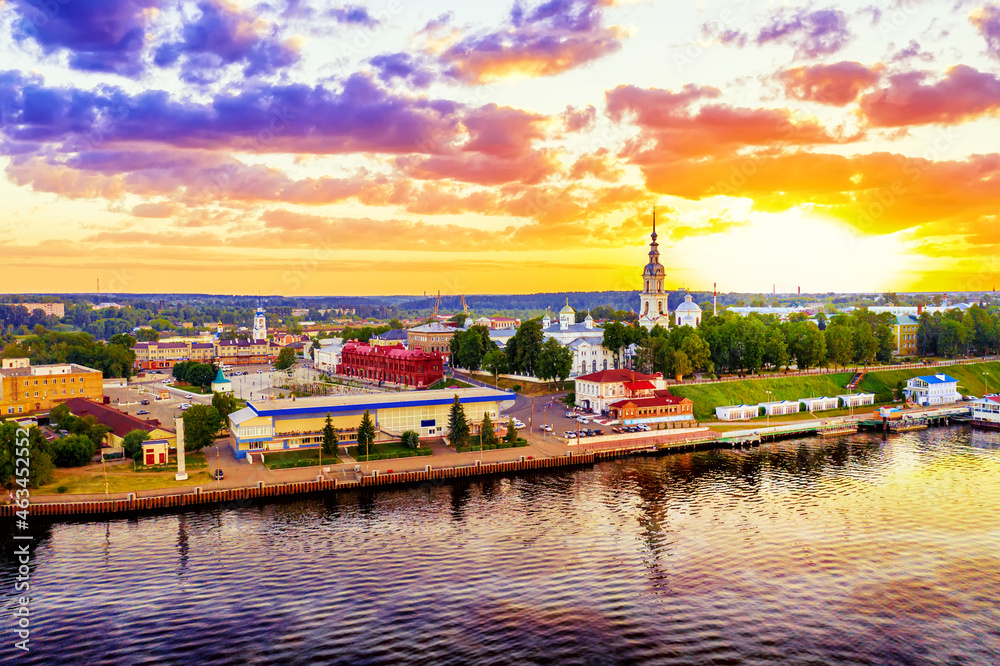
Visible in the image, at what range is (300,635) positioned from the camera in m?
27.0

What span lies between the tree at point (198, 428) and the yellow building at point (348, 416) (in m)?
1.74

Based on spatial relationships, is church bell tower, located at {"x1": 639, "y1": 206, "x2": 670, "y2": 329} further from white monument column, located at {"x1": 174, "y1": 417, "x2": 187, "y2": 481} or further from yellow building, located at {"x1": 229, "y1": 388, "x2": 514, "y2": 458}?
white monument column, located at {"x1": 174, "y1": 417, "x2": 187, "y2": 481}

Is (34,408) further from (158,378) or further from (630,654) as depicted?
(630,654)

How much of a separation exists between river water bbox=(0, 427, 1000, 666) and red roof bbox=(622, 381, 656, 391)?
2411 centimetres

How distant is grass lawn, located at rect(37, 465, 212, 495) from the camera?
44156 mm

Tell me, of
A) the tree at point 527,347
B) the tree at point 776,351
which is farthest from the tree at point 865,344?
the tree at point 527,347

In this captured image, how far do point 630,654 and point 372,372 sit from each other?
7790cm

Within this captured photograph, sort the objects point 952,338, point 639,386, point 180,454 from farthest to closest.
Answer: point 952,338
point 639,386
point 180,454

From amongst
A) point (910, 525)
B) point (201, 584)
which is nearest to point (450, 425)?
point (201, 584)

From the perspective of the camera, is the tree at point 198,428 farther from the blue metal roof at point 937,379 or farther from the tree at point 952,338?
the tree at point 952,338

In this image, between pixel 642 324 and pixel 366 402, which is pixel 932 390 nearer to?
pixel 642 324

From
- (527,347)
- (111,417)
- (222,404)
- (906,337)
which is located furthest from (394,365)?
(906,337)

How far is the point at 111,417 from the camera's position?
59.0m

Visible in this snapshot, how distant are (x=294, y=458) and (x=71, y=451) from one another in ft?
47.0
